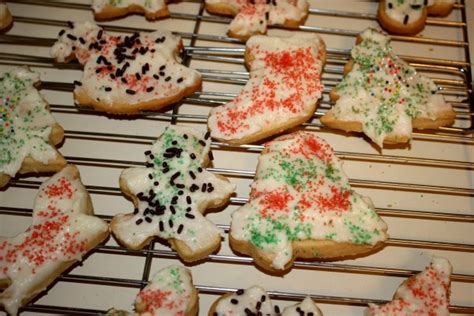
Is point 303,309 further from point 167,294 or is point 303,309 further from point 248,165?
point 248,165

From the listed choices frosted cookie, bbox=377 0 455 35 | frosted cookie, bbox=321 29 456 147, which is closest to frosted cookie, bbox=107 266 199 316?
frosted cookie, bbox=321 29 456 147

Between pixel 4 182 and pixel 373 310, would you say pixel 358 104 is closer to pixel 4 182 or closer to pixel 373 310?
pixel 373 310

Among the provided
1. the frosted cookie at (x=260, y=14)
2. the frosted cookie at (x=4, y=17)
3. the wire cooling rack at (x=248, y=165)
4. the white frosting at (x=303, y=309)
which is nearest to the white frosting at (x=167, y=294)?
the wire cooling rack at (x=248, y=165)

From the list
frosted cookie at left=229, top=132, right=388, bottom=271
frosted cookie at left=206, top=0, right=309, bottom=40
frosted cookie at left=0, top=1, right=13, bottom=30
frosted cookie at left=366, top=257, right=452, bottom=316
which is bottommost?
frosted cookie at left=366, top=257, right=452, bottom=316

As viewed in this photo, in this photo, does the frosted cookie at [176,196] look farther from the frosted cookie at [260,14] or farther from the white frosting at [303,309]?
A: the frosted cookie at [260,14]

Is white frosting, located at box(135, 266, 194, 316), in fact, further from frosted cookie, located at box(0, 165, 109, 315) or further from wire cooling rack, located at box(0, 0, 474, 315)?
frosted cookie, located at box(0, 165, 109, 315)

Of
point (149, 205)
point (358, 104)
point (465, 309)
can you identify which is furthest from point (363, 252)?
point (149, 205)
